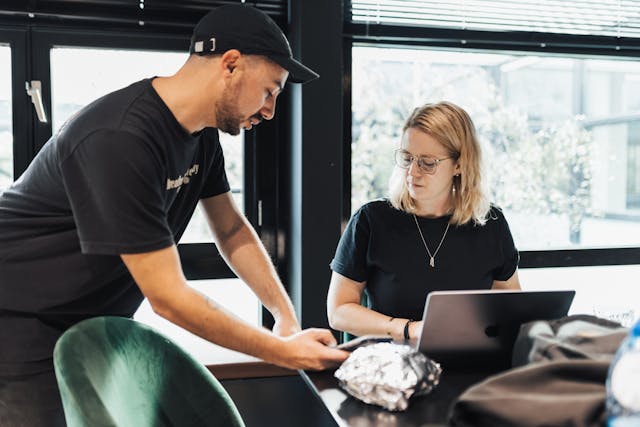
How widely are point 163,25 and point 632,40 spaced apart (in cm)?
197

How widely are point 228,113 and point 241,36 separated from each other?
165mm

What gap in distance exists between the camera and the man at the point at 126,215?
1.18 m

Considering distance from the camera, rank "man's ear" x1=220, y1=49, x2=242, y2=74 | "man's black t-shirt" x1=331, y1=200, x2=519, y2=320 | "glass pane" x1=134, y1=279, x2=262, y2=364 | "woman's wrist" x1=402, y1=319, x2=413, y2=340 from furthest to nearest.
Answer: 1. "glass pane" x1=134, y1=279, x2=262, y2=364
2. "man's black t-shirt" x1=331, y1=200, x2=519, y2=320
3. "woman's wrist" x1=402, y1=319, x2=413, y2=340
4. "man's ear" x1=220, y1=49, x2=242, y2=74

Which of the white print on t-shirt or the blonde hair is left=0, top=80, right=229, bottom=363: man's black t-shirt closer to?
the white print on t-shirt

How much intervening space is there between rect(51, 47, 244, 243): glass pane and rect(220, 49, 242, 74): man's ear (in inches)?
44.7

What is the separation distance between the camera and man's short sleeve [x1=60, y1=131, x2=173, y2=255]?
1.17m

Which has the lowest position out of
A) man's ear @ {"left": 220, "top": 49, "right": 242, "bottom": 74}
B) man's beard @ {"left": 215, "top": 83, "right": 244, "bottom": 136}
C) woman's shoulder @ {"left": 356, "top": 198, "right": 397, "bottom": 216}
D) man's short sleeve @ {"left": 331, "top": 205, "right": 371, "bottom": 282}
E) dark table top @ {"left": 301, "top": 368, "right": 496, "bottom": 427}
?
dark table top @ {"left": 301, "top": 368, "right": 496, "bottom": 427}

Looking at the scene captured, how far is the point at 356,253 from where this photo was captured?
1.89 m

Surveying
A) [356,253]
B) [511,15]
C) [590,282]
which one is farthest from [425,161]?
[590,282]

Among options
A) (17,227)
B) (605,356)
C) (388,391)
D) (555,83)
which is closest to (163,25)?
(17,227)

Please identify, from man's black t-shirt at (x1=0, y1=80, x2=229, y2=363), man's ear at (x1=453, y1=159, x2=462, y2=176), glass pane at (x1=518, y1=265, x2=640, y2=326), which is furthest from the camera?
glass pane at (x1=518, y1=265, x2=640, y2=326)

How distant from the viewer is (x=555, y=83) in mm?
2822

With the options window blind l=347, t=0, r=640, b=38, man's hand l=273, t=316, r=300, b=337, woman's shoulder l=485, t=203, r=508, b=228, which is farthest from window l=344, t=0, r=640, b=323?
man's hand l=273, t=316, r=300, b=337

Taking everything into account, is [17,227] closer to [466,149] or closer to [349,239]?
[349,239]
